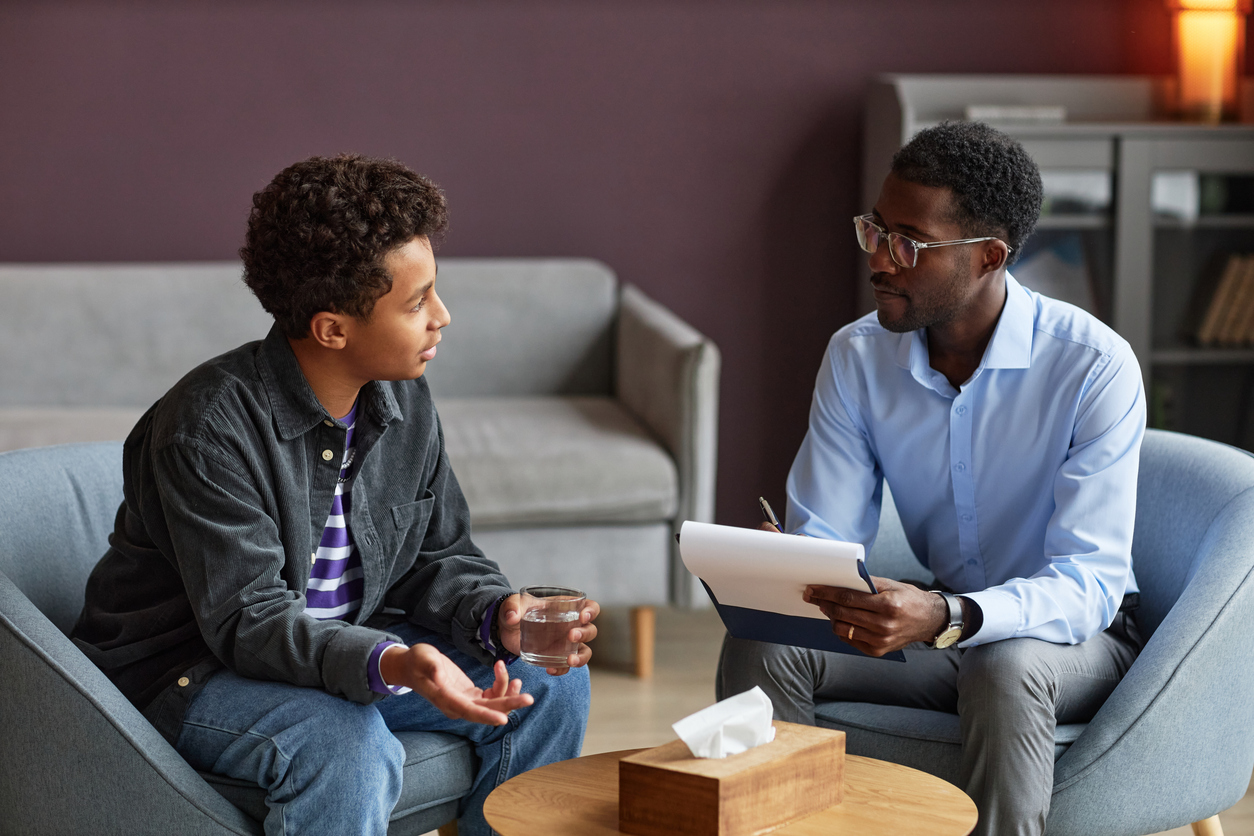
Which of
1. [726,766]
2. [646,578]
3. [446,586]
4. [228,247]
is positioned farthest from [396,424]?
[228,247]

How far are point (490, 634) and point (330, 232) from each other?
1.61 feet

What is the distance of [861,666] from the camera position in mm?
1638

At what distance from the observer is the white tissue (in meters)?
1.19

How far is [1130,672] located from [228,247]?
8.52 feet

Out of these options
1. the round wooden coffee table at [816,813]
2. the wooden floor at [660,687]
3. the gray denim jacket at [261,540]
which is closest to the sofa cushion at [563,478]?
the wooden floor at [660,687]

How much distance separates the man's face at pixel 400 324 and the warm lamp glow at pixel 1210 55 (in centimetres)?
256

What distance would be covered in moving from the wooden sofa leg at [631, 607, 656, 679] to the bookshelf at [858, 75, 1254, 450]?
3.69 feet

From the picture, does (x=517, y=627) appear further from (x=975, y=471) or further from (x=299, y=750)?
(x=975, y=471)

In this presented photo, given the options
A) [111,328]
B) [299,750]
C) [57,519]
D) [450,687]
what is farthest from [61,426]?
[450,687]

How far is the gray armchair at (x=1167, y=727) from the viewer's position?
1.46 m

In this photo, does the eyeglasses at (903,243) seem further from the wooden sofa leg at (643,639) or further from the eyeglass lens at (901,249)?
the wooden sofa leg at (643,639)

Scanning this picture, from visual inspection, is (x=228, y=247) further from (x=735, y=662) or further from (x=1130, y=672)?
(x=1130, y=672)

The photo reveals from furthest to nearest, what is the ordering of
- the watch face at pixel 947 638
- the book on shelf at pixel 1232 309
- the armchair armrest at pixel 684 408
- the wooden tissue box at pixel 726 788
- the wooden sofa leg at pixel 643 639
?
the book on shelf at pixel 1232 309 < the wooden sofa leg at pixel 643 639 < the armchair armrest at pixel 684 408 < the watch face at pixel 947 638 < the wooden tissue box at pixel 726 788

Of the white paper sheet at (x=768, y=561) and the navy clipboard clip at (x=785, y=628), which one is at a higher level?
the white paper sheet at (x=768, y=561)
